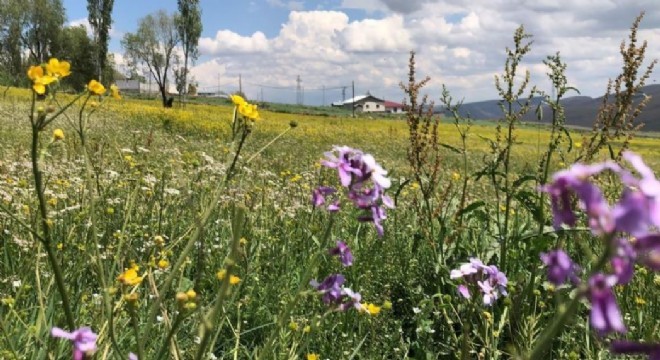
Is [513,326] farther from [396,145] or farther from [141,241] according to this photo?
[396,145]

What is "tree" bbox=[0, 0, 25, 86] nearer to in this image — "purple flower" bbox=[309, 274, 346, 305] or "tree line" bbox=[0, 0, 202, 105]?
"tree line" bbox=[0, 0, 202, 105]

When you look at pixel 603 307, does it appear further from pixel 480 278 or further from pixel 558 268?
pixel 480 278

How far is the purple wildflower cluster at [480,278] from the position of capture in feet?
5.97

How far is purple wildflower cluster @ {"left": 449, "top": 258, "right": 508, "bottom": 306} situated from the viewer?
182 cm

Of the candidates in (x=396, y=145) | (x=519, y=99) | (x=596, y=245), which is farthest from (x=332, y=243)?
(x=396, y=145)

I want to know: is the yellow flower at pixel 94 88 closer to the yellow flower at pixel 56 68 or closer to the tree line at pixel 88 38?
the yellow flower at pixel 56 68

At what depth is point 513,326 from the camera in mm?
2771

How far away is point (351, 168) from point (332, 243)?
2.42 m

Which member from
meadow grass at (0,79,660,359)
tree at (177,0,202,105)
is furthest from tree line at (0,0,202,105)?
meadow grass at (0,79,660,359)

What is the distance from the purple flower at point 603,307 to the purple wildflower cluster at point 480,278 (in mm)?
1289

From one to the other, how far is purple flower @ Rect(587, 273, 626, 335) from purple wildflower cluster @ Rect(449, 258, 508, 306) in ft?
4.23

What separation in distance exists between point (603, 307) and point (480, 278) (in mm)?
1396

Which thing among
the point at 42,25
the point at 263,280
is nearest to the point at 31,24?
the point at 42,25

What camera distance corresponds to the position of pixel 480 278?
1876 millimetres
